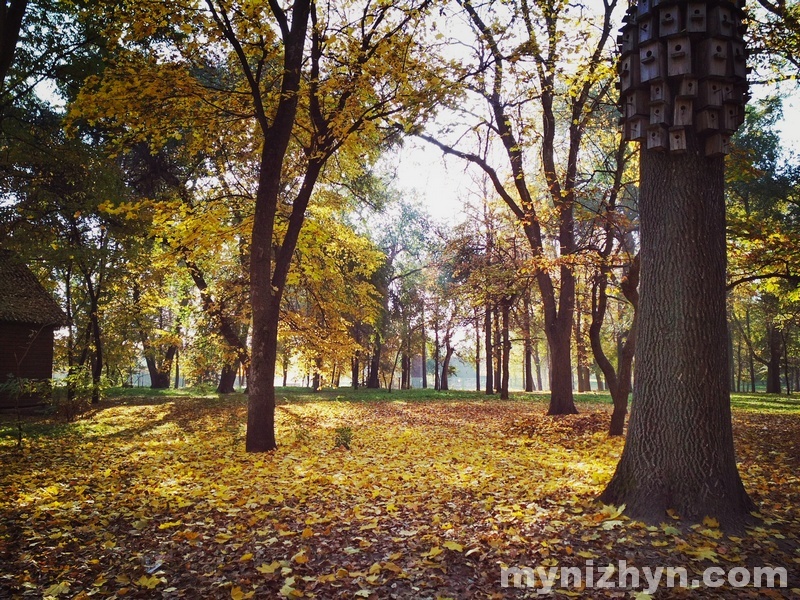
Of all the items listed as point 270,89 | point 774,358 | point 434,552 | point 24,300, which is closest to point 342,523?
point 434,552

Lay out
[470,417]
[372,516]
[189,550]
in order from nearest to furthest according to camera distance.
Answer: [189,550], [372,516], [470,417]

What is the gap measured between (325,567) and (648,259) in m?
4.14

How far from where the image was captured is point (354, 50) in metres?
8.59

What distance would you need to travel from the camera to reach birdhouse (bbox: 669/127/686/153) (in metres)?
4.41

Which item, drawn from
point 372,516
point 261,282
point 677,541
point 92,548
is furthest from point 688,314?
point 261,282

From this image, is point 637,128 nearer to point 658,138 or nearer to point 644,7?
point 658,138

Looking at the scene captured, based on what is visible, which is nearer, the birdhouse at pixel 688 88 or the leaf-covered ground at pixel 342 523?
the leaf-covered ground at pixel 342 523

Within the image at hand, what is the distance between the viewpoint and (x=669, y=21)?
4.45 metres

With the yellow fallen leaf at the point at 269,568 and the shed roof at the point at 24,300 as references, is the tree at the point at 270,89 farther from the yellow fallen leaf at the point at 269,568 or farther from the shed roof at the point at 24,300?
the shed roof at the point at 24,300

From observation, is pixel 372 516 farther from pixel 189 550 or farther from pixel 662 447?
pixel 662 447

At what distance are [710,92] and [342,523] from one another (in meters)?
5.45

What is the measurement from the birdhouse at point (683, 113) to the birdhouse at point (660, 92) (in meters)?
0.12

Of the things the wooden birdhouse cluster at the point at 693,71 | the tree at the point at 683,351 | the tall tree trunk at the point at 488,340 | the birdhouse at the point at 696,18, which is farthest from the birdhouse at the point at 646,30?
the tall tree trunk at the point at 488,340

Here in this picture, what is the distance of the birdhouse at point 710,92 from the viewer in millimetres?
4344
